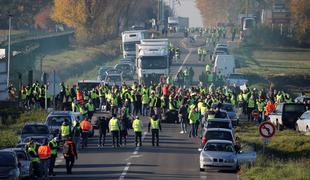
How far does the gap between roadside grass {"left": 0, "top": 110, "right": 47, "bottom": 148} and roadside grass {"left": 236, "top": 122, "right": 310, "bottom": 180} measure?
30.8 feet

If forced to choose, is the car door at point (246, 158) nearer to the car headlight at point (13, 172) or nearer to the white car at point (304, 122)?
the car headlight at point (13, 172)

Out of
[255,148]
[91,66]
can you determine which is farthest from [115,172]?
[91,66]

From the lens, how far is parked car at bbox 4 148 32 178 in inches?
1334

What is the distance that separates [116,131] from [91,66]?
63206 mm

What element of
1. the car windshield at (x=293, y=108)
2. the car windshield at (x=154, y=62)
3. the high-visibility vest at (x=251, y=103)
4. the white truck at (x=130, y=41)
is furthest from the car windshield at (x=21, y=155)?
the white truck at (x=130, y=41)

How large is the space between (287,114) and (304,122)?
224cm

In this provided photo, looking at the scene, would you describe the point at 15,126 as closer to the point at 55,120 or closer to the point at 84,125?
the point at 55,120

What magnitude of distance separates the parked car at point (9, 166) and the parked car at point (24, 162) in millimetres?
654

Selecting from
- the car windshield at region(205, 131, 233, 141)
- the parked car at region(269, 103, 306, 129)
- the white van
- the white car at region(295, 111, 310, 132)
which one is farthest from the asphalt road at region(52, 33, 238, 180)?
the white van

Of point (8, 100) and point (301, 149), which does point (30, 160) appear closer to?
point (301, 149)

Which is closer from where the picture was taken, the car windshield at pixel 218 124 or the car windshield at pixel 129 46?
the car windshield at pixel 218 124

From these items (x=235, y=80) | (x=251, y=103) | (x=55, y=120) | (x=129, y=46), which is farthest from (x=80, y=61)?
(x=55, y=120)

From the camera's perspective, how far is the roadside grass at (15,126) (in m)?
44.6

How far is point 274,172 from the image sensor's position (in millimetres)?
36031
